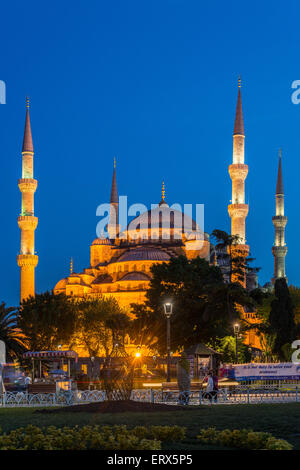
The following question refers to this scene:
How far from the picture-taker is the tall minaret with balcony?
196ft

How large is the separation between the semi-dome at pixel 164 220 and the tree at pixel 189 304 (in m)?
31.1

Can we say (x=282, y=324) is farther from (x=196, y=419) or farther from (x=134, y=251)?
(x=134, y=251)

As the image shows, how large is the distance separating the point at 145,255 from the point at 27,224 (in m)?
13.4

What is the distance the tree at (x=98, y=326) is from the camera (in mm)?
50156

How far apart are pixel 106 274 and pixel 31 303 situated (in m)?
25.3

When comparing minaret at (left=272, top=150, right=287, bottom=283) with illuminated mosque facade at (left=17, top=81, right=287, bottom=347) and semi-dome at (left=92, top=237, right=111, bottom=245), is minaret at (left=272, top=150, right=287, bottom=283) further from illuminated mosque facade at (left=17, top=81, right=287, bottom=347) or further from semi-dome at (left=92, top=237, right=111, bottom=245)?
semi-dome at (left=92, top=237, right=111, bottom=245)

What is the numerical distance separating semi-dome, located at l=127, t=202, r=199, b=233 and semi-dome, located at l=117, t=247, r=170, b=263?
6184mm

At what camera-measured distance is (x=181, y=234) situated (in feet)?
249

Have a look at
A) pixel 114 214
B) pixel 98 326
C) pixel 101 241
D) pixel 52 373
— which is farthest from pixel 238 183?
pixel 52 373

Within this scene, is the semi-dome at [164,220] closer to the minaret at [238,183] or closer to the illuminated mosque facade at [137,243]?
the illuminated mosque facade at [137,243]

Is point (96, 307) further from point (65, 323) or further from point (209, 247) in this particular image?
point (209, 247)

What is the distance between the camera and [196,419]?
544 inches

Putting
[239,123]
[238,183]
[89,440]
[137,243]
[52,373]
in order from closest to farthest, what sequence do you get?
1. [89,440]
2. [52,373]
3. [238,183]
4. [239,123]
5. [137,243]
